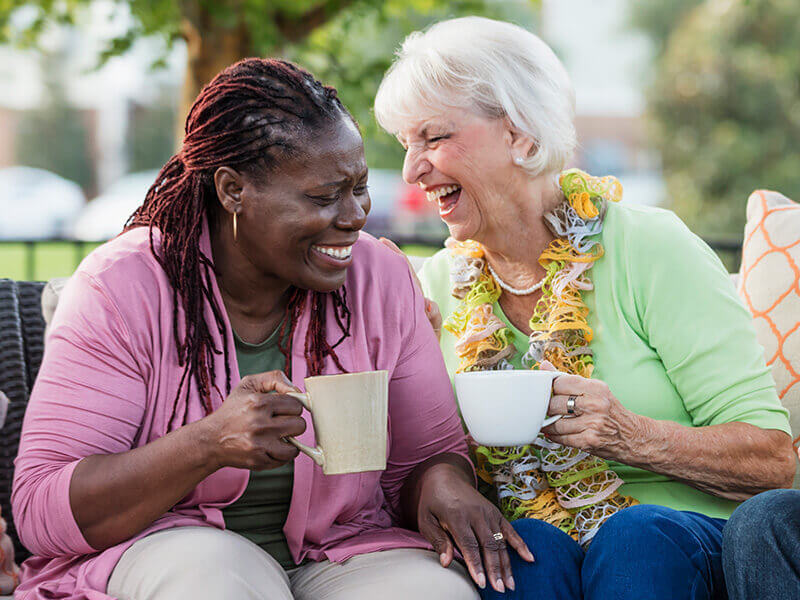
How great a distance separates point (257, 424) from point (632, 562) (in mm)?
842

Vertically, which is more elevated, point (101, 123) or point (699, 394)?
point (101, 123)

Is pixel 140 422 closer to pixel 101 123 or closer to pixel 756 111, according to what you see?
pixel 756 111


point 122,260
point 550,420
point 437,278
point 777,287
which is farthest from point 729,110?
point 122,260

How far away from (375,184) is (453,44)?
2061 centimetres

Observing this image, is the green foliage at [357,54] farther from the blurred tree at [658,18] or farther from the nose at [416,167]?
the blurred tree at [658,18]

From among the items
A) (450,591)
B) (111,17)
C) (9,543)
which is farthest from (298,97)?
(111,17)

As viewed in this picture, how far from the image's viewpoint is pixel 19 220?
2230 cm

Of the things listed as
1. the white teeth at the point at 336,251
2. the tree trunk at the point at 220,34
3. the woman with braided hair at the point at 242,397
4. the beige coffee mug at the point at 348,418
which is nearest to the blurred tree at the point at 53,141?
the tree trunk at the point at 220,34

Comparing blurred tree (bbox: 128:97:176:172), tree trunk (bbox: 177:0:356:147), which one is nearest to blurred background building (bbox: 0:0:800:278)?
tree trunk (bbox: 177:0:356:147)

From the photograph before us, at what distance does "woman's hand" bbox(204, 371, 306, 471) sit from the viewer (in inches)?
70.0

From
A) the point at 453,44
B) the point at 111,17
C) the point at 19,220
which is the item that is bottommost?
the point at 19,220

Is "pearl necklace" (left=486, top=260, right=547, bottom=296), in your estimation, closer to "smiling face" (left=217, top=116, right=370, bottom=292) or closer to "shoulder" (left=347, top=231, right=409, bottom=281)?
"shoulder" (left=347, top=231, right=409, bottom=281)

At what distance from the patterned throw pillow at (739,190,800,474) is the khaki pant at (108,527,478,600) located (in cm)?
114

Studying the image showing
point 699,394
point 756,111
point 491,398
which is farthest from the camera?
point 756,111
